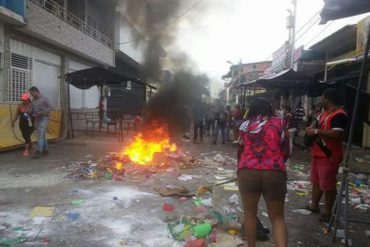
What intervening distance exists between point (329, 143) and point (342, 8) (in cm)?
166

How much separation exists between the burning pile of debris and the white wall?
516 inches

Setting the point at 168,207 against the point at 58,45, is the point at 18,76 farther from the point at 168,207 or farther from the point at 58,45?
the point at 168,207

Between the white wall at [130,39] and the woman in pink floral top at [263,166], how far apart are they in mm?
18558

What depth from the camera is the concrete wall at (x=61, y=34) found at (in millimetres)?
12062

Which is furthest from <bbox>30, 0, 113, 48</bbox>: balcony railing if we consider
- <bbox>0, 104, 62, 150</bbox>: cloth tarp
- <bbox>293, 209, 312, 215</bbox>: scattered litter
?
<bbox>293, 209, 312, 215</bbox>: scattered litter

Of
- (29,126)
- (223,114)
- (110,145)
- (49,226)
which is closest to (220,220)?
(49,226)

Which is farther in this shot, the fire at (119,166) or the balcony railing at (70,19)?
the balcony railing at (70,19)

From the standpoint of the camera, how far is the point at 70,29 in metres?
15.1

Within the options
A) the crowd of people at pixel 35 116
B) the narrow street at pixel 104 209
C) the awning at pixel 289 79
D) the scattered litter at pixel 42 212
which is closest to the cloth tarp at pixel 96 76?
the crowd of people at pixel 35 116

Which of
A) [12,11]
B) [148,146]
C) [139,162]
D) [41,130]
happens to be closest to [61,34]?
[12,11]

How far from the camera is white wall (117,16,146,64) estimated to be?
Answer: 22.1m

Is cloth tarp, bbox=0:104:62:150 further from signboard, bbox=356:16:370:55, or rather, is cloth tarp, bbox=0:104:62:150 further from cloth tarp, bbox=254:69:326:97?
signboard, bbox=356:16:370:55

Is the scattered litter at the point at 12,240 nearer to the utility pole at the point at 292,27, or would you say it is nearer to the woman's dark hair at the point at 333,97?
the woman's dark hair at the point at 333,97

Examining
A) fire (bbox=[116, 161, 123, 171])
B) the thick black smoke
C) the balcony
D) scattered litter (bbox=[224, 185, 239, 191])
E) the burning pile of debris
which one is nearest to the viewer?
scattered litter (bbox=[224, 185, 239, 191])
